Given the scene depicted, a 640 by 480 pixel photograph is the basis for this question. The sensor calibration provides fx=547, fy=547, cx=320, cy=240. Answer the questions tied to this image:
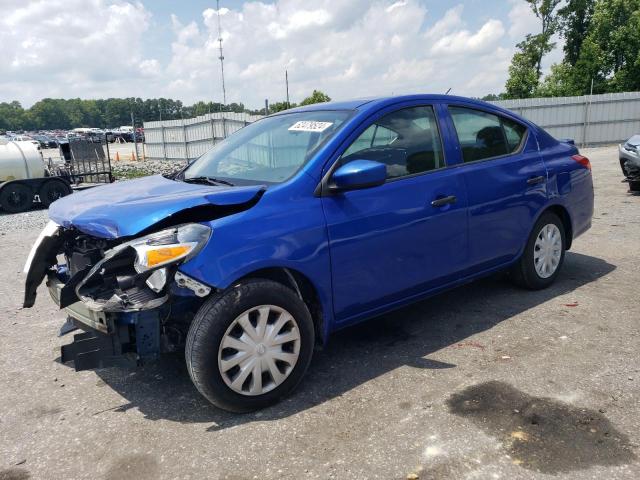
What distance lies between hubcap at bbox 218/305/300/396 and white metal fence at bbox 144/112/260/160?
1781cm

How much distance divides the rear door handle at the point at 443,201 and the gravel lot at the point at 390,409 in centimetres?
99

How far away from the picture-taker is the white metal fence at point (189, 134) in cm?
2166

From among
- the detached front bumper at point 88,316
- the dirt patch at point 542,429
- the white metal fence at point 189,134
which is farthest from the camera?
the white metal fence at point 189,134

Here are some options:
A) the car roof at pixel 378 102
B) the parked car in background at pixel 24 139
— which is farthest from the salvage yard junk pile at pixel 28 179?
the car roof at pixel 378 102

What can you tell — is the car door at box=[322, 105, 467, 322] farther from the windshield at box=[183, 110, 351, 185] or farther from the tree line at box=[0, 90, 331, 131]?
the tree line at box=[0, 90, 331, 131]

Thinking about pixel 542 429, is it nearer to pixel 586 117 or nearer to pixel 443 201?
pixel 443 201

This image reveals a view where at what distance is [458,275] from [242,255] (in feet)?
6.07

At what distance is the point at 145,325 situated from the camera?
285 cm

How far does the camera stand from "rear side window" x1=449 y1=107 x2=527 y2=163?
13.6 feet

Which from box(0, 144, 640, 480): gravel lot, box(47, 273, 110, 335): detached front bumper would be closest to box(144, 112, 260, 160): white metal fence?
box(0, 144, 640, 480): gravel lot

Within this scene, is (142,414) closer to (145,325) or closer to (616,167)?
(145,325)

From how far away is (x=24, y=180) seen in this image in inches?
520

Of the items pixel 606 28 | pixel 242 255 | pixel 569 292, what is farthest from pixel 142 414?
pixel 606 28

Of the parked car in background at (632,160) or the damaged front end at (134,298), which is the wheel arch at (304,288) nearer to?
the damaged front end at (134,298)
